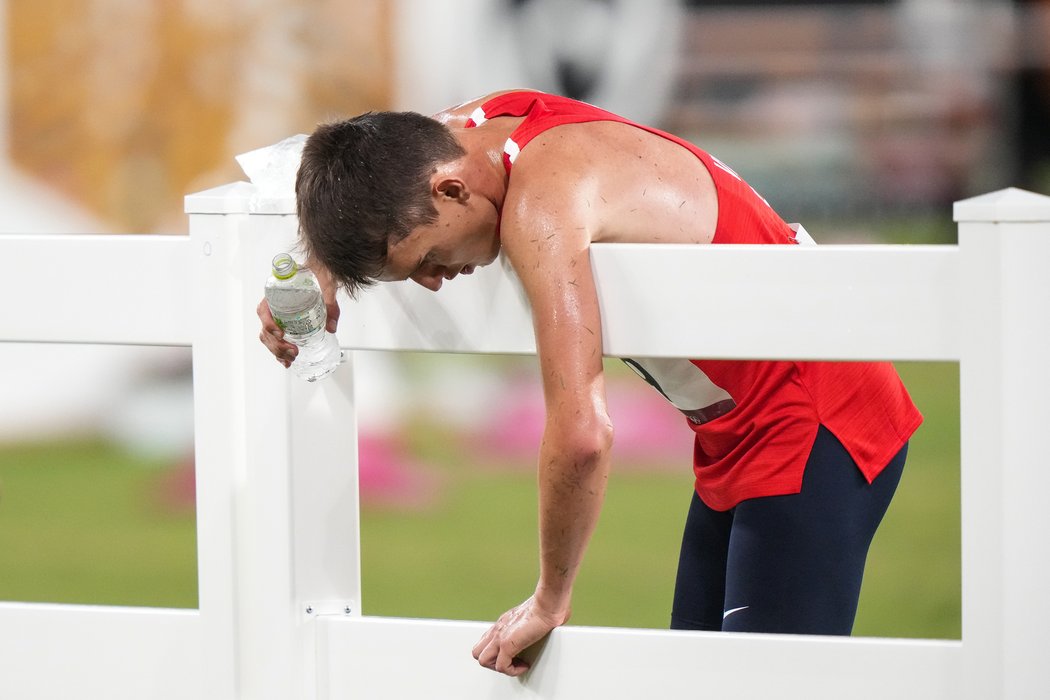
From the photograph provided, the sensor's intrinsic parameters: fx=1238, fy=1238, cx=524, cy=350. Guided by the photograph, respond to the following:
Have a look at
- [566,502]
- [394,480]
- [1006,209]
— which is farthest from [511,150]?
[394,480]

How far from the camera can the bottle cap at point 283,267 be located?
1.31 metres

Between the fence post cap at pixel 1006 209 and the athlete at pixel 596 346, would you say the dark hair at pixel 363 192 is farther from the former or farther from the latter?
the fence post cap at pixel 1006 209

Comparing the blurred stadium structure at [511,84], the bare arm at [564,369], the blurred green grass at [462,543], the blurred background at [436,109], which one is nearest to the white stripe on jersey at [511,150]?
the bare arm at [564,369]

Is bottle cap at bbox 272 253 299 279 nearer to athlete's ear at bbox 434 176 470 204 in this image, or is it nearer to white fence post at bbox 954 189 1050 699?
athlete's ear at bbox 434 176 470 204

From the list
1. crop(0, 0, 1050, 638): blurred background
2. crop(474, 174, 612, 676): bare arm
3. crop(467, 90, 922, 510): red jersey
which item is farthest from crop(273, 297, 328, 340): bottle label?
crop(0, 0, 1050, 638): blurred background

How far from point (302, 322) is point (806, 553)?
27.0 inches

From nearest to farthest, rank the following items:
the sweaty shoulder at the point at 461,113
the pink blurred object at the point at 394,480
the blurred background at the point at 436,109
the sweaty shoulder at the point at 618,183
→ the sweaty shoulder at the point at 618,183
the sweaty shoulder at the point at 461,113
the blurred background at the point at 436,109
the pink blurred object at the point at 394,480

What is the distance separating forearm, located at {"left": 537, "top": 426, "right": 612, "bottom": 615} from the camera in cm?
122

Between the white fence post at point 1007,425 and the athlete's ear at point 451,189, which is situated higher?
the athlete's ear at point 451,189

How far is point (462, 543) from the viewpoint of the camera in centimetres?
465

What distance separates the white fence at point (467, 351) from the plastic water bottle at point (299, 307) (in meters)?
0.04

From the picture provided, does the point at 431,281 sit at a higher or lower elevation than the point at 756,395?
higher

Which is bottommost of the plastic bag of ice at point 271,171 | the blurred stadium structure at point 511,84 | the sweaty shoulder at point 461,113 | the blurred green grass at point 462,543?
the blurred green grass at point 462,543

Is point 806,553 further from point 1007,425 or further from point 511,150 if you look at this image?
point 511,150
